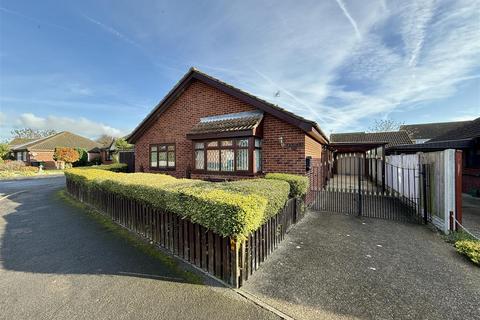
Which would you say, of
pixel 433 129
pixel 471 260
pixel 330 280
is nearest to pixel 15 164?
pixel 330 280

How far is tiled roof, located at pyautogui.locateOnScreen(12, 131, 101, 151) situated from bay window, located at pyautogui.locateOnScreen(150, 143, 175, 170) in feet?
122

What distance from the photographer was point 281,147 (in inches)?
321

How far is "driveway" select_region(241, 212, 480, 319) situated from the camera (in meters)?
2.89

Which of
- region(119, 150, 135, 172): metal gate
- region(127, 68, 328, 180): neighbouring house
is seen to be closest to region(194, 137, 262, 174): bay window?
region(127, 68, 328, 180): neighbouring house

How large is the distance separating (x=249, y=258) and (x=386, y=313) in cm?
199

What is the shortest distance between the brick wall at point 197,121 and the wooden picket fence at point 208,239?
2036 millimetres

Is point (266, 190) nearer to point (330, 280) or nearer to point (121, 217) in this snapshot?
point (330, 280)

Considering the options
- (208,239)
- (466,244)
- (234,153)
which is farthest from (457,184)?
(234,153)

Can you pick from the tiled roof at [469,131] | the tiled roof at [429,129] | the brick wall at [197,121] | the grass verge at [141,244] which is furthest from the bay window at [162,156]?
the tiled roof at [429,129]

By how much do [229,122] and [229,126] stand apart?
17.3 inches

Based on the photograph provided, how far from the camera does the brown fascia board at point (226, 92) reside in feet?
24.7

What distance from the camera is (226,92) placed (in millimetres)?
9531

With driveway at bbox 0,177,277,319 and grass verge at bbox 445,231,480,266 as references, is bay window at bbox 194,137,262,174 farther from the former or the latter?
grass verge at bbox 445,231,480,266

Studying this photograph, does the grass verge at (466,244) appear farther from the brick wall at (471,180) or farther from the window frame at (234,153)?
the brick wall at (471,180)
